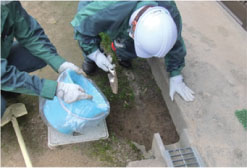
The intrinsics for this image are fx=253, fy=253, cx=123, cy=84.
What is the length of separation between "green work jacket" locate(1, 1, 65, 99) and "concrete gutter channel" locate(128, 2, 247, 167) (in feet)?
3.13

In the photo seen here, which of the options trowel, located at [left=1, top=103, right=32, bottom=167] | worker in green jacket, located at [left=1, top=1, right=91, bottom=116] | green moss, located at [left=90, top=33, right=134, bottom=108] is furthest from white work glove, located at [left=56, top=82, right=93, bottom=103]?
green moss, located at [left=90, top=33, right=134, bottom=108]

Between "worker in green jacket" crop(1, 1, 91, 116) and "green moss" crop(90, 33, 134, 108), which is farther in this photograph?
"green moss" crop(90, 33, 134, 108)

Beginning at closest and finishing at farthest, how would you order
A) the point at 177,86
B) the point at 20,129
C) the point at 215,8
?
the point at 20,129 < the point at 177,86 < the point at 215,8

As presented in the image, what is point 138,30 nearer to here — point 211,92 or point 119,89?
point 119,89

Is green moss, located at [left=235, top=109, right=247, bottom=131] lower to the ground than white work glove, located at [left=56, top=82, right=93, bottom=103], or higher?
lower

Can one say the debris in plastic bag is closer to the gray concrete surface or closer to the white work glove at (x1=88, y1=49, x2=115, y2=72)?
the white work glove at (x1=88, y1=49, x2=115, y2=72)

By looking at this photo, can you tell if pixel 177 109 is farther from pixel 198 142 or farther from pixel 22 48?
pixel 22 48

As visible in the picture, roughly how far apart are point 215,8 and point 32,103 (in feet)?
9.01

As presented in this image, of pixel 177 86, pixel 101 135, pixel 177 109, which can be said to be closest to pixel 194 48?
pixel 177 86

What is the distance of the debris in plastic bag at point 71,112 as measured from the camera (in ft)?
6.35

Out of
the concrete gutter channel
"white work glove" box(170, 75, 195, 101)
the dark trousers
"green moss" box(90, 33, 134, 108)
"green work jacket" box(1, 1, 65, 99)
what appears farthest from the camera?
"green moss" box(90, 33, 134, 108)

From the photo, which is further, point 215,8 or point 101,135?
point 215,8

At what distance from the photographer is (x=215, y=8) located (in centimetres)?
357

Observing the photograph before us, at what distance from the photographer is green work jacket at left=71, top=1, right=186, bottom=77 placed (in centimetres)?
211
